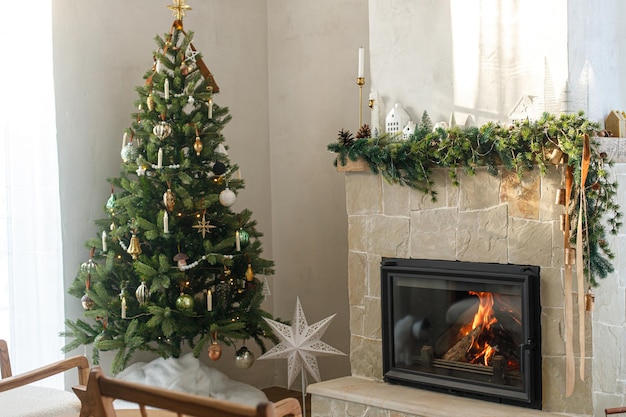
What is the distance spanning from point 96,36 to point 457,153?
6.42ft

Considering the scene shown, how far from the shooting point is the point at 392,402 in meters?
3.45

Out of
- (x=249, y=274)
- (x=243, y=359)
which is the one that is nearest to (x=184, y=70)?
(x=249, y=274)

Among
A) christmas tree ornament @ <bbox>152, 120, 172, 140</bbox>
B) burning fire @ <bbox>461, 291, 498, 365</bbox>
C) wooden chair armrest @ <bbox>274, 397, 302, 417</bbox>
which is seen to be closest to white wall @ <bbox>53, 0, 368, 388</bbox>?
christmas tree ornament @ <bbox>152, 120, 172, 140</bbox>

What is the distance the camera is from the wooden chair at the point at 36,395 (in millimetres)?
2619

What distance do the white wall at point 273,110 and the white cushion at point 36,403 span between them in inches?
47.0

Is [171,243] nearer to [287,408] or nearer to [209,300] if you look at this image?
[209,300]

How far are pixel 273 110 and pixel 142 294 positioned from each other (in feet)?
5.81

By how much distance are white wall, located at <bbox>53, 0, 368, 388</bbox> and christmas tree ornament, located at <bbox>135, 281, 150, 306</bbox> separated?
59 centimetres

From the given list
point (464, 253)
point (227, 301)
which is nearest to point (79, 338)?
point (227, 301)

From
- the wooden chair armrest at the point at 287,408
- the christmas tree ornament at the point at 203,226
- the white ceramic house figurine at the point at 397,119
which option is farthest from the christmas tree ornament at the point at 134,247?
the wooden chair armrest at the point at 287,408

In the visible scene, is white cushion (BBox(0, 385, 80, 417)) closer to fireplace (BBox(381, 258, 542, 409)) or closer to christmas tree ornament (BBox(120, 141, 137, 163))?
christmas tree ornament (BBox(120, 141, 137, 163))

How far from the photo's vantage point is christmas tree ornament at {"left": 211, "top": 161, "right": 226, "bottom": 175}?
3678mm

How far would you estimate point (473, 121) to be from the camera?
3441 millimetres

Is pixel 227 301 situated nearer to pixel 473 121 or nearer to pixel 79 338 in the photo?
pixel 79 338
